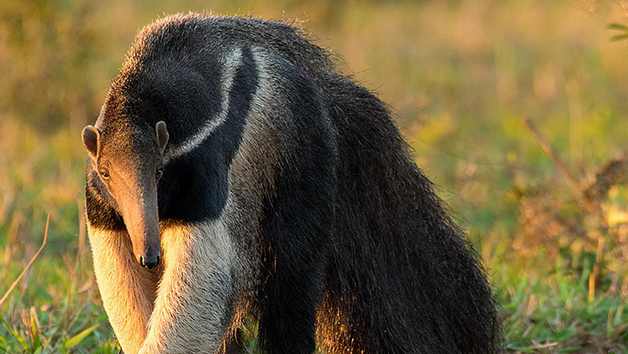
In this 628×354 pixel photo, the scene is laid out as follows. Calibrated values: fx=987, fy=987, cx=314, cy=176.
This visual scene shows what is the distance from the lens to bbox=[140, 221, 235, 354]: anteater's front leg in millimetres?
3854

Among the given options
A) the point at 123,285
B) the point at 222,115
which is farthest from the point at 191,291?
the point at 222,115

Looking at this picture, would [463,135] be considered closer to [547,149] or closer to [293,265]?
[547,149]

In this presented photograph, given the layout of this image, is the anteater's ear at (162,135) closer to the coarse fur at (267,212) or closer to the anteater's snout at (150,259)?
the coarse fur at (267,212)

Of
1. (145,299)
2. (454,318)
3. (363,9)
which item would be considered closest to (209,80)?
(145,299)

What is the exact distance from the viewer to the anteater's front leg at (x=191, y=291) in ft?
12.6

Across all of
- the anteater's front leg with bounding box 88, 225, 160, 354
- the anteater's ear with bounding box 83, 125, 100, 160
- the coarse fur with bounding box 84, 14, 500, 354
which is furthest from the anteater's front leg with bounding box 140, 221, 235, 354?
the anteater's ear with bounding box 83, 125, 100, 160

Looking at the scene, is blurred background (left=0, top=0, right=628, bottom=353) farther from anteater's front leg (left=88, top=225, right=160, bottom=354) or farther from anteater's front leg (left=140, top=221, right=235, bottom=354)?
anteater's front leg (left=140, top=221, right=235, bottom=354)

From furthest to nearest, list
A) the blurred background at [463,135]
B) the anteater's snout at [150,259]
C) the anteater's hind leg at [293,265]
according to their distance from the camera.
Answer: the blurred background at [463,135], the anteater's hind leg at [293,265], the anteater's snout at [150,259]

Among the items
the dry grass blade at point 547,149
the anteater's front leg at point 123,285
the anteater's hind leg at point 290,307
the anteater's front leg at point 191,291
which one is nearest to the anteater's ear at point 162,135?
the anteater's front leg at point 191,291

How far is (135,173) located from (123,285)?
0.92 m

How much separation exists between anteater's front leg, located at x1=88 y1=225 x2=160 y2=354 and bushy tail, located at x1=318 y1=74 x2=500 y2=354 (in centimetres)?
93

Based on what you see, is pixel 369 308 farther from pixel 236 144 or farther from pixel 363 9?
pixel 363 9

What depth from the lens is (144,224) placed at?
3.43 meters

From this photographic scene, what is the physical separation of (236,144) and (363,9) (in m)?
16.0
